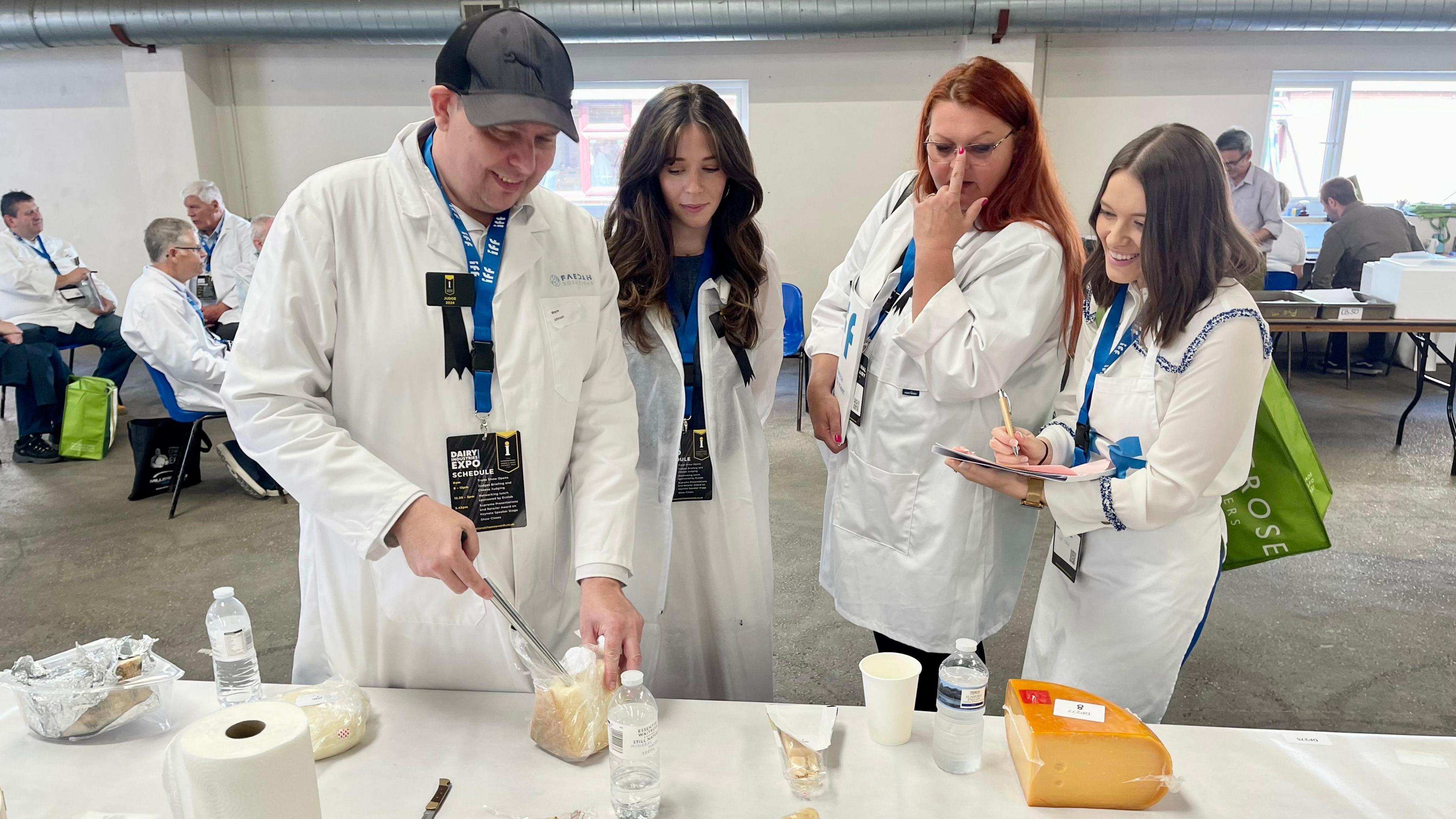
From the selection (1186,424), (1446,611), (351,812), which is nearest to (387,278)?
(351,812)

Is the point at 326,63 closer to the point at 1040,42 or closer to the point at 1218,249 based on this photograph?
the point at 1040,42

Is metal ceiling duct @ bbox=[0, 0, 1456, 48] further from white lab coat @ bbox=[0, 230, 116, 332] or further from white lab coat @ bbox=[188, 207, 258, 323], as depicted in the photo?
white lab coat @ bbox=[0, 230, 116, 332]

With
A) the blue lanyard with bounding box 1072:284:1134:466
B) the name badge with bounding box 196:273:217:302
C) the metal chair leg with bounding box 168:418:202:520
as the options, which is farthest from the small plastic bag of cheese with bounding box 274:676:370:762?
the name badge with bounding box 196:273:217:302

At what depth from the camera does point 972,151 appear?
1755 millimetres

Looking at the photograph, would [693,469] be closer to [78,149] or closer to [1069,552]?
[1069,552]

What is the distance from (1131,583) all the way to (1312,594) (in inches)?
94.5

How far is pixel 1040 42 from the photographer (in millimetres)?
7016

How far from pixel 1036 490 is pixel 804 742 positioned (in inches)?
28.3

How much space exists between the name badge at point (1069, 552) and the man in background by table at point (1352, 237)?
565 centimetres

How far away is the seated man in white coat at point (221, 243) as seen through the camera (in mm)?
6055

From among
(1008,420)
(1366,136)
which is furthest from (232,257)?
(1366,136)

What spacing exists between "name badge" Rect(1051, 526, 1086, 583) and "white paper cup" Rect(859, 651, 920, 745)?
21.0 inches

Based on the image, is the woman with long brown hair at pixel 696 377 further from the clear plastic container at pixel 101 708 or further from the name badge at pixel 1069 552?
the clear plastic container at pixel 101 708

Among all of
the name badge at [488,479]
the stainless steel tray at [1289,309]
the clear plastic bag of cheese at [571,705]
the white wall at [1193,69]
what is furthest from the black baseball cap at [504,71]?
the white wall at [1193,69]
